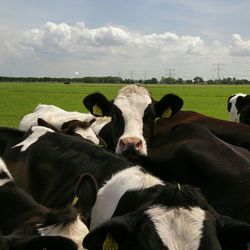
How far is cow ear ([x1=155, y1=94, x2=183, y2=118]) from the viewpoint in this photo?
905 centimetres

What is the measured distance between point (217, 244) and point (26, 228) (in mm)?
1560

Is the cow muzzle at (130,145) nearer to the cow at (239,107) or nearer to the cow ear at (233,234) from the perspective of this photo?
the cow ear at (233,234)

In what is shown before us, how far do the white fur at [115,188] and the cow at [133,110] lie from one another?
81.0 inches

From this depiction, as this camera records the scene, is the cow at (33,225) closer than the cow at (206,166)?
Yes

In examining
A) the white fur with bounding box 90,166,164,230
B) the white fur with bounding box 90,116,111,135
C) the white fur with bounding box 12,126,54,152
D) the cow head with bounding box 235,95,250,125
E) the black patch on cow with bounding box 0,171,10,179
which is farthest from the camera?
the cow head with bounding box 235,95,250,125

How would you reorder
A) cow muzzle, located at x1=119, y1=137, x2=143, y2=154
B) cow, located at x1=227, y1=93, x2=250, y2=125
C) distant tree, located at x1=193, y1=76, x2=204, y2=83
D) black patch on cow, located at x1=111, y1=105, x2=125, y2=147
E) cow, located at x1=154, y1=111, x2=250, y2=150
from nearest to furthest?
cow muzzle, located at x1=119, y1=137, x2=143, y2=154, black patch on cow, located at x1=111, y1=105, x2=125, y2=147, cow, located at x1=154, y1=111, x2=250, y2=150, cow, located at x1=227, y1=93, x2=250, y2=125, distant tree, located at x1=193, y1=76, x2=204, y2=83

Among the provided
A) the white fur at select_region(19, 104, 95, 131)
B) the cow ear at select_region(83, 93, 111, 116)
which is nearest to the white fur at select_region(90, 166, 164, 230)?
the cow ear at select_region(83, 93, 111, 116)

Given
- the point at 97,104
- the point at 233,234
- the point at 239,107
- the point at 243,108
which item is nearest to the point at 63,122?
the point at 97,104

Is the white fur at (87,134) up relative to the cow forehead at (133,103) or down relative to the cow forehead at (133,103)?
down

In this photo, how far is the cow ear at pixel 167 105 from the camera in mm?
9050

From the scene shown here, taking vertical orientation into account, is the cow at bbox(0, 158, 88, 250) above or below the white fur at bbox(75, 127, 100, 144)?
above

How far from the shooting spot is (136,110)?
8.30 metres

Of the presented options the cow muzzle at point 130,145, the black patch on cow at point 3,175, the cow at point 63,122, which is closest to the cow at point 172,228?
the black patch on cow at point 3,175

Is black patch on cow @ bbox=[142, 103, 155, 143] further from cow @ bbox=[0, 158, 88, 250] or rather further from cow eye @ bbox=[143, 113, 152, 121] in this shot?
cow @ bbox=[0, 158, 88, 250]
